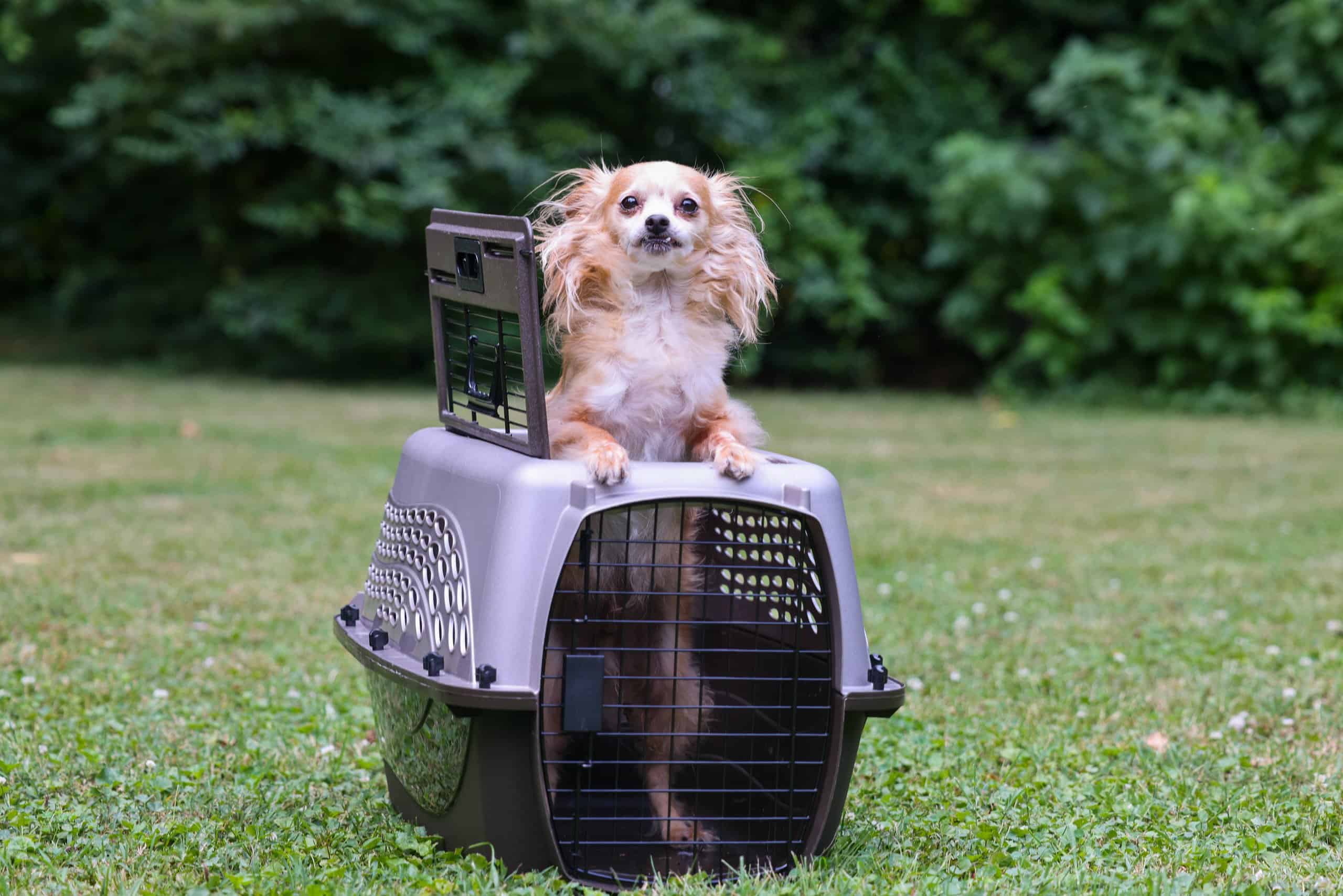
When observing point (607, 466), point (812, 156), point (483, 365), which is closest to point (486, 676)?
point (607, 466)

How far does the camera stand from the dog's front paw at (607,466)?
2355 mm

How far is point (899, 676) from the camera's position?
3.87m

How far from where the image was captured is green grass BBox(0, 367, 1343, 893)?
253 centimetres

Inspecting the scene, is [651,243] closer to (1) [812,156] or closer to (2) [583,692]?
(2) [583,692]

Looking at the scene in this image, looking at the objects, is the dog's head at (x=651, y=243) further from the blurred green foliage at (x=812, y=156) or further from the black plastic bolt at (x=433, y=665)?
the blurred green foliage at (x=812, y=156)

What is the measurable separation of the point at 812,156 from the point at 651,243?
10171 mm

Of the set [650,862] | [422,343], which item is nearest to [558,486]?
[650,862]

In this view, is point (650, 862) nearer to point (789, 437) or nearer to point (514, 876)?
point (514, 876)

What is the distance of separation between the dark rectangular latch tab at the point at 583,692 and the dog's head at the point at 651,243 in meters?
0.73

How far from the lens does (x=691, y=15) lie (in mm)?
11820

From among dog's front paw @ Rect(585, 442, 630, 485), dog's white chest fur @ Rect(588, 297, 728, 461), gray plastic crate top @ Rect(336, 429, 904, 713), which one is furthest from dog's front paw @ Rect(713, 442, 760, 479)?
dog's white chest fur @ Rect(588, 297, 728, 461)

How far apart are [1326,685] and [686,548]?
197 cm

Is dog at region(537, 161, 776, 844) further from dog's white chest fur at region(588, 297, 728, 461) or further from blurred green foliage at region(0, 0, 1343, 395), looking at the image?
blurred green foliage at region(0, 0, 1343, 395)

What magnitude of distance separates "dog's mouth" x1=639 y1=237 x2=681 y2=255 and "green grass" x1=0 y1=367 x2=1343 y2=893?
3.82ft
